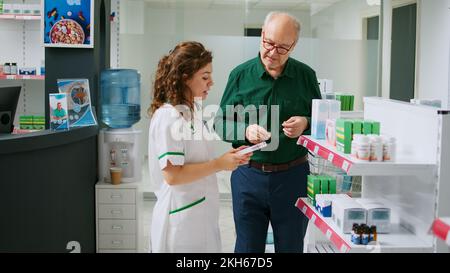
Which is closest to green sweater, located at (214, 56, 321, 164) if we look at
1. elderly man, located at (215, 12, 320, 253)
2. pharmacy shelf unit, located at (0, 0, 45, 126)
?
elderly man, located at (215, 12, 320, 253)

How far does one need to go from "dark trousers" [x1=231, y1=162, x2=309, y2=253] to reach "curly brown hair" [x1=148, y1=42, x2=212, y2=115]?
0.63 metres

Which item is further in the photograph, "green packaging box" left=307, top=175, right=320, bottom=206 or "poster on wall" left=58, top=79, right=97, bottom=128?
"poster on wall" left=58, top=79, right=97, bottom=128

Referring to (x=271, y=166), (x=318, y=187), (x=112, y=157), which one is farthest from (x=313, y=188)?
(x=112, y=157)

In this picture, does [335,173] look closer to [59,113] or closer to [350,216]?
[350,216]

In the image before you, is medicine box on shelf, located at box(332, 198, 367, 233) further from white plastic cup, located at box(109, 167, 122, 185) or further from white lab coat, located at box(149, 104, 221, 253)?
white plastic cup, located at box(109, 167, 122, 185)

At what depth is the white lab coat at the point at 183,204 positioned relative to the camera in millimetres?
2502

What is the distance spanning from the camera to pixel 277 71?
120 inches

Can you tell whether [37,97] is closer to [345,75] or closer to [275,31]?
[345,75]

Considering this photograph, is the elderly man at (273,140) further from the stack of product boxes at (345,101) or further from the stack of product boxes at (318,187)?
the stack of product boxes at (345,101)

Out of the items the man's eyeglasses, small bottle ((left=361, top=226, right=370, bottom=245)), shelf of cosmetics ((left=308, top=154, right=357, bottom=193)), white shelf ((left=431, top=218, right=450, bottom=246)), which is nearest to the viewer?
white shelf ((left=431, top=218, right=450, bottom=246))

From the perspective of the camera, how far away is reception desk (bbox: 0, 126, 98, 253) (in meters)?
3.52

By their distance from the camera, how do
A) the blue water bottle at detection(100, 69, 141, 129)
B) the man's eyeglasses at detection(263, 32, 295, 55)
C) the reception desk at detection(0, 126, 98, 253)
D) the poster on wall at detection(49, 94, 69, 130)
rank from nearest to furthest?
the man's eyeglasses at detection(263, 32, 295, 55), the reception desk at detection(0, 126, 98, 253), the poster on wall at detection(49, 94, 69, 130), the blue water bottle at detection(100, 69, 141, 129)

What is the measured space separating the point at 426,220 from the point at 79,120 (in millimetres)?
2864

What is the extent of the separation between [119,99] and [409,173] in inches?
140
